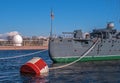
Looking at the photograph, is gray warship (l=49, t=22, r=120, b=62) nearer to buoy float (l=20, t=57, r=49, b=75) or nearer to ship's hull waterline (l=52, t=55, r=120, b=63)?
ship's hull waterline (l=52, t=55, r=120, b=63)

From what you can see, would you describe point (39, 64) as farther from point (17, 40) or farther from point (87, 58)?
point (17, 40)

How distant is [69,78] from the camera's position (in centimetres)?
3095

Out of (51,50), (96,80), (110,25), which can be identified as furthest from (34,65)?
(110,25)

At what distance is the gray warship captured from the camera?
4925 cm

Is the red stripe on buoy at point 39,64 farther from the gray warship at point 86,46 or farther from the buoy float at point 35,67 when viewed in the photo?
the gray warship at point 86,46

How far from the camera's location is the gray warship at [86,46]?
49.2m

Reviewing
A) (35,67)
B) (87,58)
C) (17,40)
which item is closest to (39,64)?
(35,67)

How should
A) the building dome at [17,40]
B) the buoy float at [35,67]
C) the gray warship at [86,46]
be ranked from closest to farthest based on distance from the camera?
the buoy float at [35,67], the gray warship at [86,46], the building dome at [17,40]

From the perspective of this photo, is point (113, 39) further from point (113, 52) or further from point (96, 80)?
point (96, 80)

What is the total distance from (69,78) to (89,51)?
20.7 m

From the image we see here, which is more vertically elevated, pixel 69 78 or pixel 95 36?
pixel 95 36

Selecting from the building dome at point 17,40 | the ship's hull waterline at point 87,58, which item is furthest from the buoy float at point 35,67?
the building dome at point 17,40

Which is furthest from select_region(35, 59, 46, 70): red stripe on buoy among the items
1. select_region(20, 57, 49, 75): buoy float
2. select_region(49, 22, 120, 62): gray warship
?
select_region(49, 22, 120, 62): gray warship

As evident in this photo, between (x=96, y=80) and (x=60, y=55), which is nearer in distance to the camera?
(x=96, y=80)
